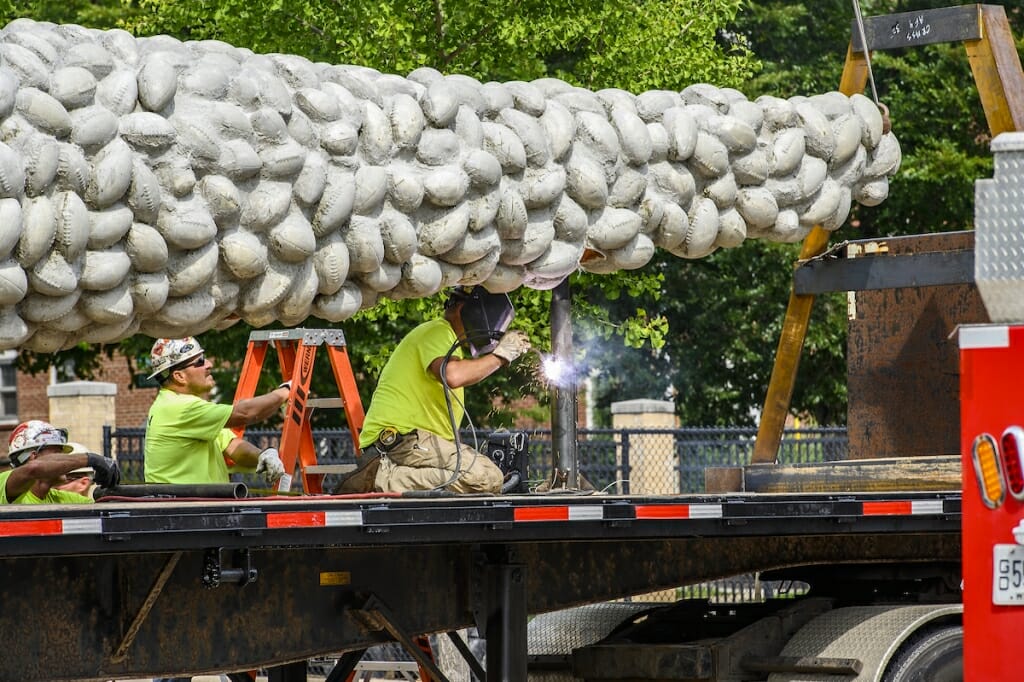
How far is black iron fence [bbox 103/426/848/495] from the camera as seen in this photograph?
15430 millimetres

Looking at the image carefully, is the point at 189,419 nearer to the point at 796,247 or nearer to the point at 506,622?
the point at 506,622

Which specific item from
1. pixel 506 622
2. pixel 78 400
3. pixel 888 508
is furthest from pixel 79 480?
pixel 78 400

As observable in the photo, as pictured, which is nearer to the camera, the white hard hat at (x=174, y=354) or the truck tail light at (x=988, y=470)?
the truck tail light at (x=988, y=470)

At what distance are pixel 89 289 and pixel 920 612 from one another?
349 cm

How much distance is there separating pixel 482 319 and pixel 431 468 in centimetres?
64

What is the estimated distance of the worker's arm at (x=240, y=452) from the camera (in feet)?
28.8

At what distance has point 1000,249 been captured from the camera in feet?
15.6

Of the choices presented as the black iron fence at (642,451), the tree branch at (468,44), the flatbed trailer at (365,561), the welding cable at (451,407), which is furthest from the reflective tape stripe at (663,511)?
the black iron fence at (642,451)

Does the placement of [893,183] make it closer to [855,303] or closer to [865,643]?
[855,303]

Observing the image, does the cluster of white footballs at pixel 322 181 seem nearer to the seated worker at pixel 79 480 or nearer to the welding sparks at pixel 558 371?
the welding sparks at pixel 558 371

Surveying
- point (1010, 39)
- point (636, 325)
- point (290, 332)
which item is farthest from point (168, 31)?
point (1010, 39)

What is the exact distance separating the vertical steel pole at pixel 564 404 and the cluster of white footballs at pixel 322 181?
13.0 inches

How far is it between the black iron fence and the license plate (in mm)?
10258

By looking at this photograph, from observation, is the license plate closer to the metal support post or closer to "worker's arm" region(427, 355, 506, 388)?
the metal support post
